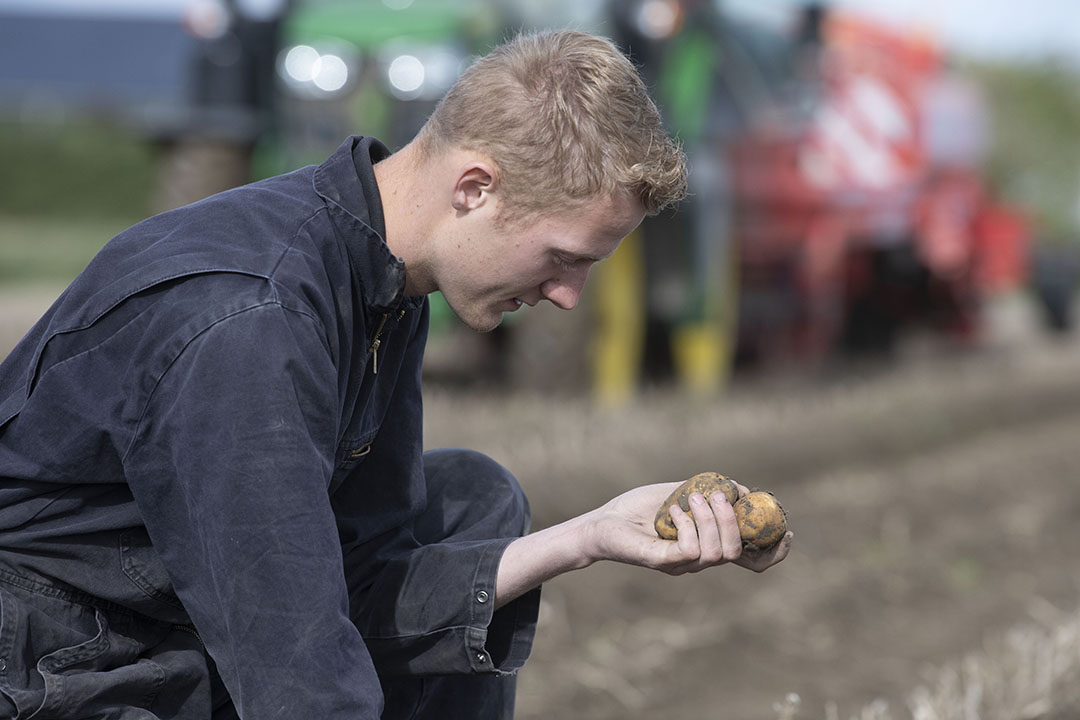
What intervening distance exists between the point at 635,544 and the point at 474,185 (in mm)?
548

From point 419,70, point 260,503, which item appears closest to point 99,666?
point 260,503

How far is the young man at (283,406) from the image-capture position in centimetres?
159

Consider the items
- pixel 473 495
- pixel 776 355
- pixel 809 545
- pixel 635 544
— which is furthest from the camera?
pixel 776 355

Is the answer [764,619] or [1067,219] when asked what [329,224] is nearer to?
[764,619]

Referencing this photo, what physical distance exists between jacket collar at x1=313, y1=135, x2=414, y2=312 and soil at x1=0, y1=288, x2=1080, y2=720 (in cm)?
207

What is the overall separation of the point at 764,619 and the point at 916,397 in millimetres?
3679

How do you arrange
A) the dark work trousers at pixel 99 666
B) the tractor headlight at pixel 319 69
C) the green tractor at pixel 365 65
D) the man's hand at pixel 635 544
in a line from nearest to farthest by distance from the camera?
1. the dark work trousers at pixel 99 666
2. the man's hand at pixel 635 544
3. the green tractor at pixel 365 65
4. the tractor headlight at pixel 319 69

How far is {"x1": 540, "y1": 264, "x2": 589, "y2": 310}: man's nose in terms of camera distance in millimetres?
1896

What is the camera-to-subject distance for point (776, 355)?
8719 mm

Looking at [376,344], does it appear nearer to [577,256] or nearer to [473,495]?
[577,256]

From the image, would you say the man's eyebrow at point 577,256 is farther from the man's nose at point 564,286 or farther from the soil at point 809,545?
the soil at point 809,545

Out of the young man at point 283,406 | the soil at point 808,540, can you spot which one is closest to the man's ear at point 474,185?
the young man at point 283,406

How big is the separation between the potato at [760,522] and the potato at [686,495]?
0.04 m

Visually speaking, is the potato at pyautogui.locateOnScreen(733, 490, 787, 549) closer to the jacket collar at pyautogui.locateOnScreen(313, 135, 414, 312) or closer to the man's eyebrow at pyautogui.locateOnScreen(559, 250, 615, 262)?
the man's eyebrow at pyautogui.locateOnScreen(559, 250, 615, 262)
